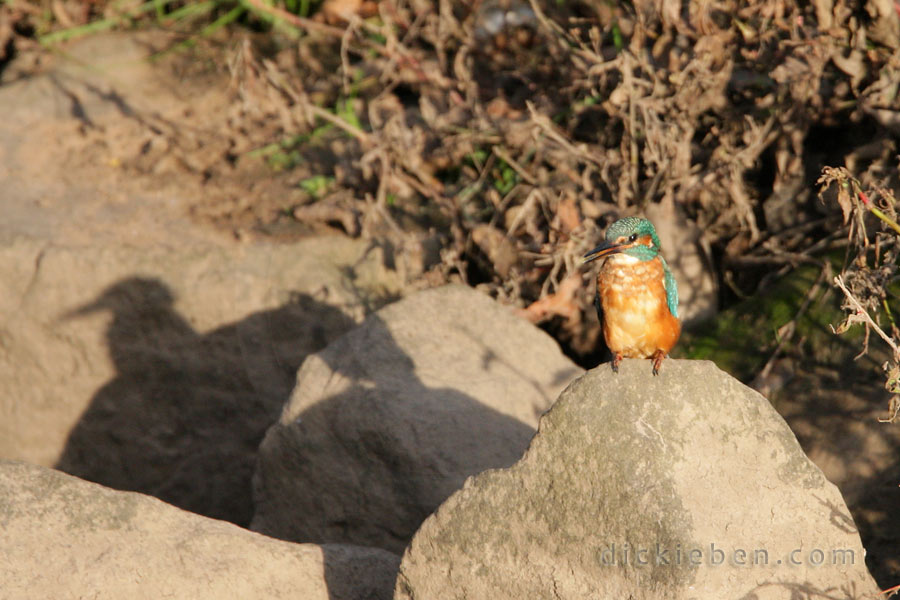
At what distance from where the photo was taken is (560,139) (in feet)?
18.4

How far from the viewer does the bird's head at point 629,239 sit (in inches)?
128

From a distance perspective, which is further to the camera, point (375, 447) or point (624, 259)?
point (375, 447)

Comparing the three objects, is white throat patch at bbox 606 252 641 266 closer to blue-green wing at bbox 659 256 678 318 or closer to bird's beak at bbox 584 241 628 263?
bird's beak at bbox 584 241 628 263

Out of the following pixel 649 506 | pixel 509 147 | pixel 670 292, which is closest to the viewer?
pixel 649 506

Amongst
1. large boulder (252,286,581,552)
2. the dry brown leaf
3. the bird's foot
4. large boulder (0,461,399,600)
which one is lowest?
the dry brown leaf

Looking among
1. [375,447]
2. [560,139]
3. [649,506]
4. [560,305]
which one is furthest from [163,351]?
[649,506]

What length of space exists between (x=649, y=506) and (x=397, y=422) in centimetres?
149

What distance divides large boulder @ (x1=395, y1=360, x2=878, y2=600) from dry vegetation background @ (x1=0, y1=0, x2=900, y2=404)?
1.64 meters

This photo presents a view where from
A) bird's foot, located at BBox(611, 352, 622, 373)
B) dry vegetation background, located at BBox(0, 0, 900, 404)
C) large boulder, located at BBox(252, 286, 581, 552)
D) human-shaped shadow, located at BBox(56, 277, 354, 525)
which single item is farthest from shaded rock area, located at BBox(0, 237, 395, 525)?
bird's foot, located at BBox(611, 352, 622, 373)

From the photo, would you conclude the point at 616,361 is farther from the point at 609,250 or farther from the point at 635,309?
the point at 609,250

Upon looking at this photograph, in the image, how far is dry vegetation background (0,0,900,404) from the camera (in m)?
5.23

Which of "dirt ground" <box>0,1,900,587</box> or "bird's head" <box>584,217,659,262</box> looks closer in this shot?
"bird's head" <box>584,217,659,262</box>

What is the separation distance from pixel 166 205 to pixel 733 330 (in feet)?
11.5

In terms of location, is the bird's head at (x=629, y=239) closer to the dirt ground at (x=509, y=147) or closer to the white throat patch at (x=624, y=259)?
the white throat patch at (x=624, y=259)
